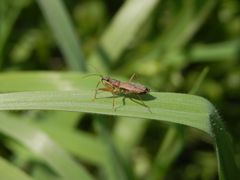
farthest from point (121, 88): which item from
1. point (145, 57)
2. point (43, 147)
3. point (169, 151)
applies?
point (145, 57)

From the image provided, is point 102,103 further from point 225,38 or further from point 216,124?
point 225,38

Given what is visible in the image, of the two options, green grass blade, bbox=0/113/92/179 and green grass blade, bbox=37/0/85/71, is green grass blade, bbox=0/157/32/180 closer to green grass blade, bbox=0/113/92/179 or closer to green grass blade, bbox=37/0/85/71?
green grass blade, bbox=0/113/92/179

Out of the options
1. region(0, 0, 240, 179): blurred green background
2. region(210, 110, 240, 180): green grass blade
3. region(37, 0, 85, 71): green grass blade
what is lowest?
region(210, 110, 240, 180): green grass blade

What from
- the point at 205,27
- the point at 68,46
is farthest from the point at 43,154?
→ the point at 205,27

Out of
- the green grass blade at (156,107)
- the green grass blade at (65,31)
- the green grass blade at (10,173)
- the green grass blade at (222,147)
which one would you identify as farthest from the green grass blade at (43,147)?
the green grass blade at (222,147)

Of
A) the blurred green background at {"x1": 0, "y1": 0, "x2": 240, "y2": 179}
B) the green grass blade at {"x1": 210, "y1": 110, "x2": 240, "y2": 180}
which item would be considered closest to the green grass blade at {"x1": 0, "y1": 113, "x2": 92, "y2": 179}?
the blurred green background at {"x1": 0, "y1": 0, "x2": 240, "y2": 179}
